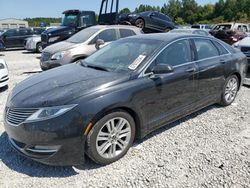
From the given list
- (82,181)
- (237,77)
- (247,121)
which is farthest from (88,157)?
(237,77)

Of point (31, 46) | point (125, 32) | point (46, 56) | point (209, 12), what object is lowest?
point (31, 46)

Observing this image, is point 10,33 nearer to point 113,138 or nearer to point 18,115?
point 18,115

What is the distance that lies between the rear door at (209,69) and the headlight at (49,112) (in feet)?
7.76

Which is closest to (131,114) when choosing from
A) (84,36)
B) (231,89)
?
(231,89)

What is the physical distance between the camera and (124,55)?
3836mm

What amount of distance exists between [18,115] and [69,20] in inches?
429

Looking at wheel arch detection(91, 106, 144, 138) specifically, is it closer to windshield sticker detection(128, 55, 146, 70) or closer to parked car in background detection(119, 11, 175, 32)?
windshield sticker detection(128, 55, 146, 70)

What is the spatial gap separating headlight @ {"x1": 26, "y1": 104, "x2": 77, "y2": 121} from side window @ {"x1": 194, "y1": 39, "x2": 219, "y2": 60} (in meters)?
2.54

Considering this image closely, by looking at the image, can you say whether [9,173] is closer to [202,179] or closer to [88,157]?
[88,157]

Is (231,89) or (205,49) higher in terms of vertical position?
(205,49)

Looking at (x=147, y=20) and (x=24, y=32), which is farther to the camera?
(x=24, y=32)

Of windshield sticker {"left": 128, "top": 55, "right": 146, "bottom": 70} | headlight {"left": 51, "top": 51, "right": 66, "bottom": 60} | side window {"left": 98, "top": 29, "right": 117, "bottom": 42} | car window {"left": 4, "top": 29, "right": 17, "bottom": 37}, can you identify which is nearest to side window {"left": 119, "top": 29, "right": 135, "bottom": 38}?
side window {"left": 98, "top": 29, "right": 117, "bottom": 42}

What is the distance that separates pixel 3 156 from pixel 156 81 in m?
2.26

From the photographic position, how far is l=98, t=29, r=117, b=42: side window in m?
7.93
